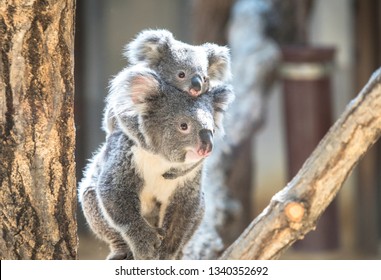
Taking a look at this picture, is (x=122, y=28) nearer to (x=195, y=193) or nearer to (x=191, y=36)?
(x=191, y=36)

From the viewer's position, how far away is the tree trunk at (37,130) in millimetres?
1786

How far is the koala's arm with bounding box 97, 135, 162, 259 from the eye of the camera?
2135 mm

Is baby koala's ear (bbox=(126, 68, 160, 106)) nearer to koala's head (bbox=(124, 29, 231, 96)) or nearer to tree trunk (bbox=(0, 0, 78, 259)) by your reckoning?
koala's head (bbox=(124, 29, 231, 96))

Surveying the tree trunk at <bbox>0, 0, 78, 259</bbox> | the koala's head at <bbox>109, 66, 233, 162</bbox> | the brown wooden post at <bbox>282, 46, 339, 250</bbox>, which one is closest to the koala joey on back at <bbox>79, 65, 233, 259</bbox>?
the koala's head at <bbox>109, 66, 233, 162</bbox>

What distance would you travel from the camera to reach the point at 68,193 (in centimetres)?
191

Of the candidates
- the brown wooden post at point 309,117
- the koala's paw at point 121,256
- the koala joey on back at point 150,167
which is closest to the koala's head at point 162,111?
the koala joey on back at point 150,167

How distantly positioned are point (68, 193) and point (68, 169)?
0.20 ft

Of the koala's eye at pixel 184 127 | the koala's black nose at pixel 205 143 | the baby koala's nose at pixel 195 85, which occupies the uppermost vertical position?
the baby koala's nose at pixel 195 85

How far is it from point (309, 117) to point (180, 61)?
2.99m

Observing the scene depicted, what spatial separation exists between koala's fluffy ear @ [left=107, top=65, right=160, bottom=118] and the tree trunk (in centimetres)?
21

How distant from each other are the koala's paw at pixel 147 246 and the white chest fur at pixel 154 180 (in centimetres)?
A: 10

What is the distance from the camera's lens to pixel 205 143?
197 cm

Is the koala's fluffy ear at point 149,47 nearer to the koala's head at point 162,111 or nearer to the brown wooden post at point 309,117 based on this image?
the koala's head at point 162,111

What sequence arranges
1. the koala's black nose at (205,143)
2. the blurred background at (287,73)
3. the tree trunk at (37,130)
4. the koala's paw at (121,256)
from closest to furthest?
the tree trunk at (37,130) < the koala's black nose at (205,143) < the koala's paw at (121,256) < the blurred background at (287,73)
